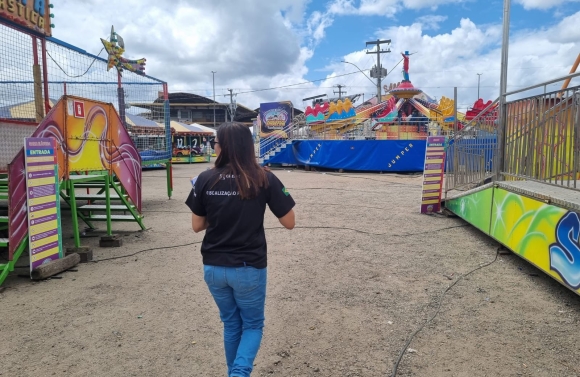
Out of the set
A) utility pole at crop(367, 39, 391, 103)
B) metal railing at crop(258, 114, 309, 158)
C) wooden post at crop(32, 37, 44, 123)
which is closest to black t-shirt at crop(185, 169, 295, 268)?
wooden post at crop(32, 37, 44, 123)

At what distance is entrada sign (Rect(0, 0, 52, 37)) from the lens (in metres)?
5.71

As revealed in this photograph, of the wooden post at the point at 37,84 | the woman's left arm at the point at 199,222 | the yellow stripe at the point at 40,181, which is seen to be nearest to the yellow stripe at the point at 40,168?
the yellow stripe at the point at 40,181

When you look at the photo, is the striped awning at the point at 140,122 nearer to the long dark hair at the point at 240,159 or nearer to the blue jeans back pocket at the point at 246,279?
the long dark hair at the point at 240,159

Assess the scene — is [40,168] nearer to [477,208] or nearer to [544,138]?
[544,138]

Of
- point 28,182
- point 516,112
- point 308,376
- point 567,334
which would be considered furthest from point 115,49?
point 567,334

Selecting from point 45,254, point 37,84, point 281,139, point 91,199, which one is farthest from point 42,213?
point 281,139

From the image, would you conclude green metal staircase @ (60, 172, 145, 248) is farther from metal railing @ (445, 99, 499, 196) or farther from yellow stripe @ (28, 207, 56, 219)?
metal railing @ (445, 99, 499, 196)

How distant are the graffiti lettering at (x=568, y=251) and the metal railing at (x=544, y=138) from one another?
0.49 m

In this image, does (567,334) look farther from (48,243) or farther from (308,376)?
(48,243)

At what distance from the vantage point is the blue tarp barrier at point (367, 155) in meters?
19.3

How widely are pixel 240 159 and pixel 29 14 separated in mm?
5814

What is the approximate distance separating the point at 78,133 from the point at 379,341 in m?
4.91

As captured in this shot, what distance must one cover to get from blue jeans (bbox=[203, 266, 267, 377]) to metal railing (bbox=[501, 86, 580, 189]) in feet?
11.9

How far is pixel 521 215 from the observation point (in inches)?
194
